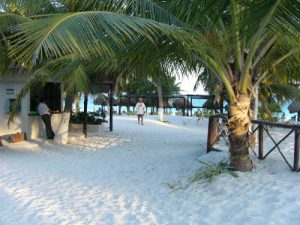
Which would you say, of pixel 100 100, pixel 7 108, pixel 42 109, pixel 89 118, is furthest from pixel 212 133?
pixel 100 100

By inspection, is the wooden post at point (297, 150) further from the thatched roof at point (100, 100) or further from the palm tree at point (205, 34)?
the thatched roof at point (100, 100)

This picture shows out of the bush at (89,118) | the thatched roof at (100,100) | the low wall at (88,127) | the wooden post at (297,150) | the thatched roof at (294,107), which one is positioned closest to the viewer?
the wooden post at (297,150)

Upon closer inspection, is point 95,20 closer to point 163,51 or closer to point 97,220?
point 163,51

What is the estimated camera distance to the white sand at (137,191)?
5.96 m

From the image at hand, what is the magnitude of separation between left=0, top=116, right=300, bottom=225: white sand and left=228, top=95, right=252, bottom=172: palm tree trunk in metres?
0.29

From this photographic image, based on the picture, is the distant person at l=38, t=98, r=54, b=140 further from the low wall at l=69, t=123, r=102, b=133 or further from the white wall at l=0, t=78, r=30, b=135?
the low wall at l=69, t=123, r=102, b=133

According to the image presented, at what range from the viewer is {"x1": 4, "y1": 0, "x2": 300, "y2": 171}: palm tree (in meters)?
5.18

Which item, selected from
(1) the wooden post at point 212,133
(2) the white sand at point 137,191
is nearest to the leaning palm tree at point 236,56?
(2) the white sand at point 137,191

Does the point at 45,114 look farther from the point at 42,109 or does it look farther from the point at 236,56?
the point at 236,56

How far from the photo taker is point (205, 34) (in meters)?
7.92

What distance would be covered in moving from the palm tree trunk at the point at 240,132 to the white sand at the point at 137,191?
0.29 m

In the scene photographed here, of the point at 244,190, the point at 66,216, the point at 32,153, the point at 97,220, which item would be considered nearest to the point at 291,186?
the point at 244,190

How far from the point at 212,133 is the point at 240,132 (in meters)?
3.94

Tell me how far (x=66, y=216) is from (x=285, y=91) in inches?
460
